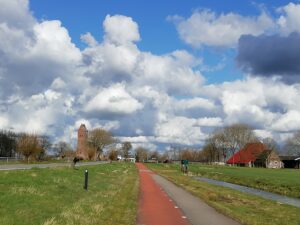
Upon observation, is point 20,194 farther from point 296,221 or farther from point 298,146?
point 298,146

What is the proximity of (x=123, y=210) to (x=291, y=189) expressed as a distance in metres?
29.4

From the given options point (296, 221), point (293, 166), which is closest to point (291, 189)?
point (296, 221)

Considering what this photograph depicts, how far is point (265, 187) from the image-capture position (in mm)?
50906

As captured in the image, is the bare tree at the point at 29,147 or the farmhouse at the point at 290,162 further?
the farmhouse at the point at 290,162

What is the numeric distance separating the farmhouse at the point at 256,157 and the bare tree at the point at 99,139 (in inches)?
1905

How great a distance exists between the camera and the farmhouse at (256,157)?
528ft

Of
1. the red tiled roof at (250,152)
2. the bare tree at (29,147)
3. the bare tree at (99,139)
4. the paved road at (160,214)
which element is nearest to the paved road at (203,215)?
the paved road at (160,214)

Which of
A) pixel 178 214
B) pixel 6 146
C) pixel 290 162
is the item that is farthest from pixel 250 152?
pixel 178 214

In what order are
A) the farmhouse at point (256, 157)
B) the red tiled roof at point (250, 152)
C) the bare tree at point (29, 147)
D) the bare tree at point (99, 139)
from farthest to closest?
the bare tree at point (99, 139) < the red tiled roof at point (250, 152) < the farmhouse at point (256, 157) < the bare tree at point (29, 147)

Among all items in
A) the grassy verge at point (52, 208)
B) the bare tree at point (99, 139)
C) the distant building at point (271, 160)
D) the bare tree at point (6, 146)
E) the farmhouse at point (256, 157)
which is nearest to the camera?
the grassy verge at point (52, 208)

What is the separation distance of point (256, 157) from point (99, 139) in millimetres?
60513

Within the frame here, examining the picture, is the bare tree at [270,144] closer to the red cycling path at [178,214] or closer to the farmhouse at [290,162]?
the farmhouse at [290,162]

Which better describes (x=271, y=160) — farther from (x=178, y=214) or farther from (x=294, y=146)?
(x=178, y=214)

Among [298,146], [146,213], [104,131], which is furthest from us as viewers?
[104,131]
